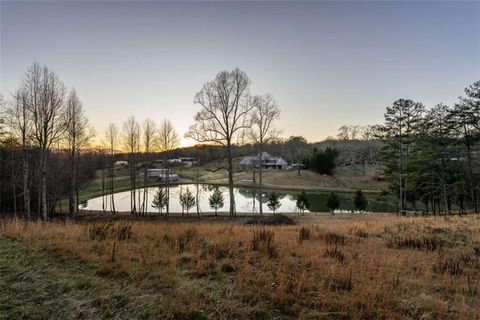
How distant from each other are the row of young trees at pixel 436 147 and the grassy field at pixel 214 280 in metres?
27.5

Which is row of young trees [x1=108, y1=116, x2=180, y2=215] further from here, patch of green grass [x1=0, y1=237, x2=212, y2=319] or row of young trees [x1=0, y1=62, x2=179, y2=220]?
patch of green grass [x1=0, y1=237, x2=212, y2=319]

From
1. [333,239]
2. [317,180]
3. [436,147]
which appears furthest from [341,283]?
[317,180]

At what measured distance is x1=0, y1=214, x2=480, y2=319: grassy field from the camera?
3.85 m

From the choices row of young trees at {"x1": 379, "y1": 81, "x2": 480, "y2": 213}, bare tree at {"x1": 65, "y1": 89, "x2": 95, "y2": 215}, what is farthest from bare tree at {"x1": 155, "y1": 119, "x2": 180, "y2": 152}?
row of young trees at {"x1": 379, "y1": 81, "x2": 480, "y2": 213}

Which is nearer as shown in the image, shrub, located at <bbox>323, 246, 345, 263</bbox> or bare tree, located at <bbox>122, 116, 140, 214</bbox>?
shrub, located at <bbox>323, 246, 345, 263</bbox>

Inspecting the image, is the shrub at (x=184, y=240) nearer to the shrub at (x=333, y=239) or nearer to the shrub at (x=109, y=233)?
the shrub at (x=109, y=233)

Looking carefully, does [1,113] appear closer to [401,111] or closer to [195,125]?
[195,125]

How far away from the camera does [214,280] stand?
4.98m

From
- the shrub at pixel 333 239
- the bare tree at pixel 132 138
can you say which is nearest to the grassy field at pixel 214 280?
the shrub at pixel 333 239

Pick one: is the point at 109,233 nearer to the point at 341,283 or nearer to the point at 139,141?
the point at 341,283

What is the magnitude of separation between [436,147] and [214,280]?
33441 millimetres

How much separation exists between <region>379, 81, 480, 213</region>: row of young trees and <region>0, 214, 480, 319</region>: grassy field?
2745 centimetres

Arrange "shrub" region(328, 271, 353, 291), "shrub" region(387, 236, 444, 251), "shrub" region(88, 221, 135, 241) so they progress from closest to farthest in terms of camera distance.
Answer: "shrub" region(328, 271, 353, 291), "shrub" region(88, 221, 135, 241), "shrub" region(387, 236, 444, 251)

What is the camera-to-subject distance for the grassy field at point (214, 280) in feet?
12.6
